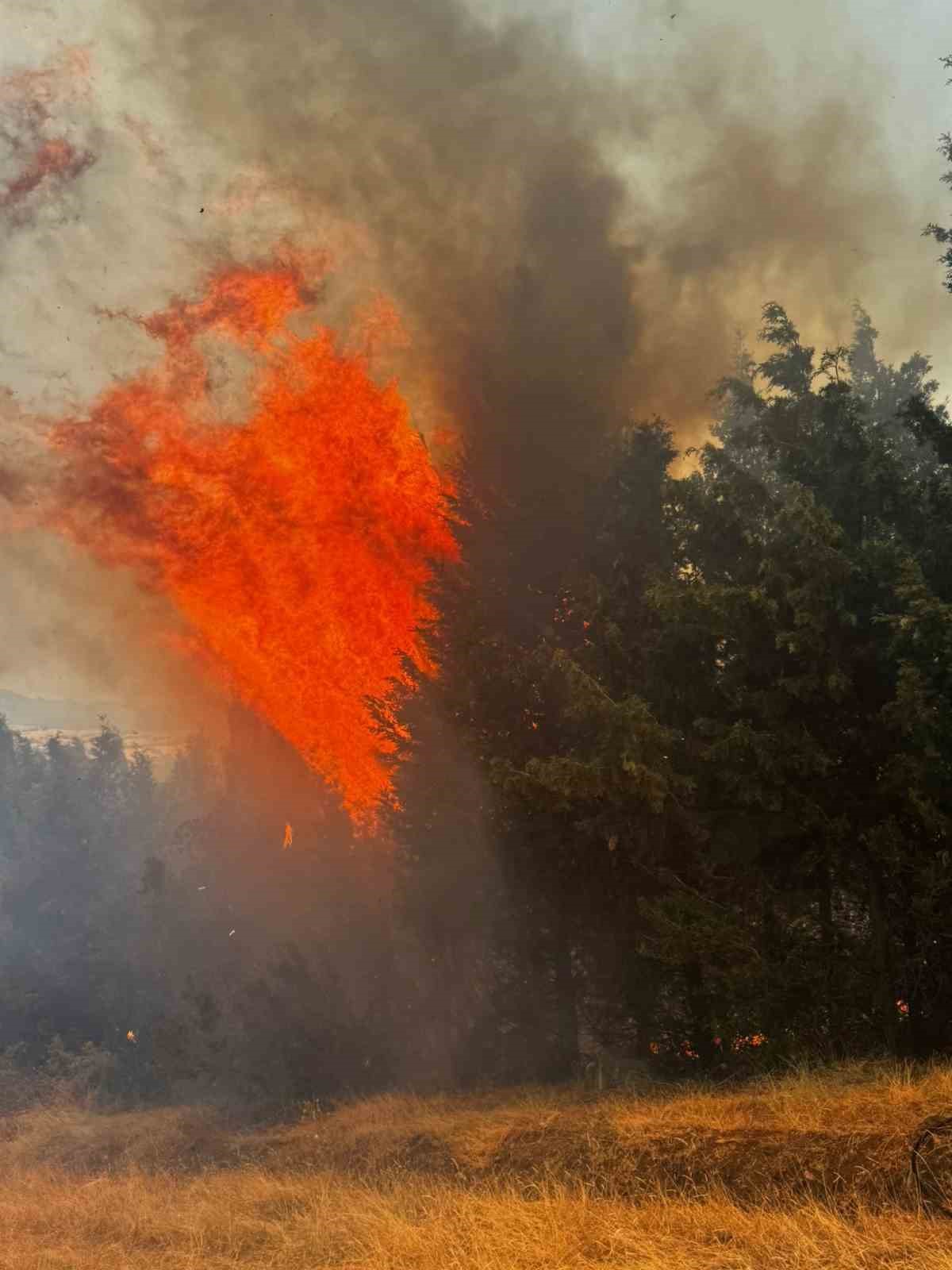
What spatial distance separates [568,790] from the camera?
41.4 ft

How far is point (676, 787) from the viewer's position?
13516 millimetres

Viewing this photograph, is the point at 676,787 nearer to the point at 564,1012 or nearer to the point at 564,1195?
the point at 564,1195

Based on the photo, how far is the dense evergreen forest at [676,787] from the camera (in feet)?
41.5

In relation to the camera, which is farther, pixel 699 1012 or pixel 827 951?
pixel 699 1012

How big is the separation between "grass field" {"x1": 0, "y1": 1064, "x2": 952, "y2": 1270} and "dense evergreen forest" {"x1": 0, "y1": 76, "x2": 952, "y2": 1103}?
2.03m

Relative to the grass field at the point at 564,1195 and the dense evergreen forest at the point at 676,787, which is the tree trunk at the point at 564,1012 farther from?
the grass field at the point at 564,1195

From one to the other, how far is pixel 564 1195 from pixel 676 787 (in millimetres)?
6004

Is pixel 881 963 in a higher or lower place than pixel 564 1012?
higher

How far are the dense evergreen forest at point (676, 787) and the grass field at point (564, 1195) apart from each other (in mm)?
2034

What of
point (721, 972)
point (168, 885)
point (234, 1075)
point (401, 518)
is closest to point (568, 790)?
point (721, 972)

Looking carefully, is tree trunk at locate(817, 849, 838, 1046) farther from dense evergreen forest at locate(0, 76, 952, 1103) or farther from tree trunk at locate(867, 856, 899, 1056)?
tree trunk at locate(867, 856, 899, 1056)

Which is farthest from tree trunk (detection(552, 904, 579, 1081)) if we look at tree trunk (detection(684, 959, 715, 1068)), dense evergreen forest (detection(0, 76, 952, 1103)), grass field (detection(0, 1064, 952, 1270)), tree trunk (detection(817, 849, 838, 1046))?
tree trunk (detection(817, 849, 838, 1046))

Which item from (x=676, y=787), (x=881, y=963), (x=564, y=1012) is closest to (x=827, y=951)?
(x=881, y=963)

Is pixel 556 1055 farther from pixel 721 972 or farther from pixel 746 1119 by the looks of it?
pixel 746 1119
